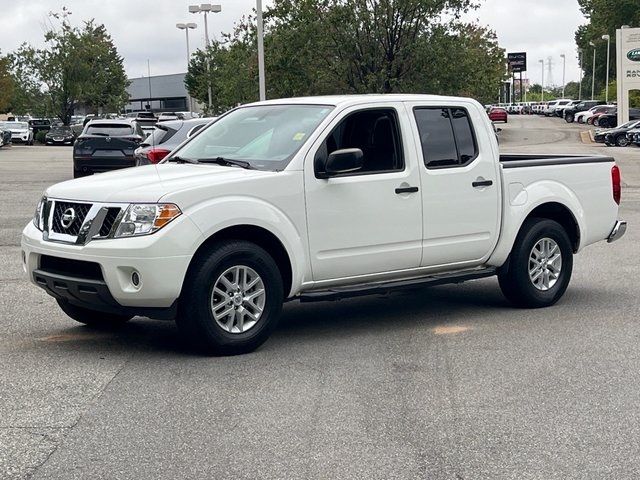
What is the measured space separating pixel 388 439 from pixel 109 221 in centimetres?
265

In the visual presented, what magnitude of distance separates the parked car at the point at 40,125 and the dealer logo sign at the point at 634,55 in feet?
118

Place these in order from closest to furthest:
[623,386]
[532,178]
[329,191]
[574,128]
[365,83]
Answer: [623,386] → [329,191] → [532,178] → [365,83] → [574,128]

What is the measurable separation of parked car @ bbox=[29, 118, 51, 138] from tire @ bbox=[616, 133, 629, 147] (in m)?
35.3

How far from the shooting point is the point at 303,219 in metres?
7.50

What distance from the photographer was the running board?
7648mm

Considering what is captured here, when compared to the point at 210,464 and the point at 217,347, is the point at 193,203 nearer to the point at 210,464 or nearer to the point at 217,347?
the point at 217,347

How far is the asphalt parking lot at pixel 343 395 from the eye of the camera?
505cm

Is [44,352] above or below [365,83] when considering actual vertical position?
below

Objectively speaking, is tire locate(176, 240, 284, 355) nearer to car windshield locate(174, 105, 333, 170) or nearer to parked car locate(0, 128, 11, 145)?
car windshield locate(174, 105, 333, 170)

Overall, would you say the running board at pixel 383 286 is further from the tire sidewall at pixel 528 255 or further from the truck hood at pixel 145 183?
the truck hood at pixel 145 183

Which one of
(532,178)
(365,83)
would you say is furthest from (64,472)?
(365,83)

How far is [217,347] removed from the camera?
7137 mm

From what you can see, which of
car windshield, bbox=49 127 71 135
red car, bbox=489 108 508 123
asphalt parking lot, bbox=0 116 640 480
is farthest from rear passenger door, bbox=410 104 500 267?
red car, bbox=489 108 508 123

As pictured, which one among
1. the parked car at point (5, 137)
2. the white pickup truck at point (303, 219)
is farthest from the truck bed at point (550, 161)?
the parked car at point (5, 137)
